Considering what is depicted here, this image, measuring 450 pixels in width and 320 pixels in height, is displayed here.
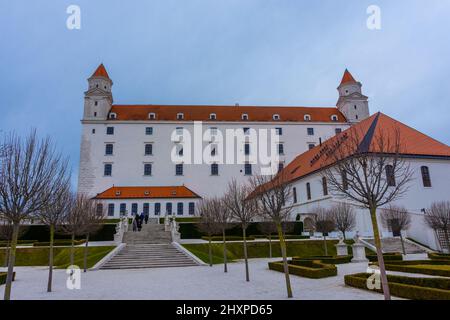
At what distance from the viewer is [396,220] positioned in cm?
2352

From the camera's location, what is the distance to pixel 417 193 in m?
28.5

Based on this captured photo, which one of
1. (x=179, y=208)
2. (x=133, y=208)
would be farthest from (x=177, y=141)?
(x=133, y=208)

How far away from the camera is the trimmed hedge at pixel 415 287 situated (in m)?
8.12

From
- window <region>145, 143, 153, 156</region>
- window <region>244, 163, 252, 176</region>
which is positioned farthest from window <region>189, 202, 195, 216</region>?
window <region>145, 143, 153, 156</region>

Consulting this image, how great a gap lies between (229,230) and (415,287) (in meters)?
22.9

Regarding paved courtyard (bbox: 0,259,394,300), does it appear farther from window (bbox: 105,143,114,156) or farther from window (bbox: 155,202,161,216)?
window (bbox: 105,143,114,156)

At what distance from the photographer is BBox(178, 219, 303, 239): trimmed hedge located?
98.3 feet

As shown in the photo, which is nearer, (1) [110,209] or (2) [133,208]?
(1) [110,209]

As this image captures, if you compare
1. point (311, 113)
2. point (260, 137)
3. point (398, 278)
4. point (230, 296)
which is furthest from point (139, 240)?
point (311, 113)

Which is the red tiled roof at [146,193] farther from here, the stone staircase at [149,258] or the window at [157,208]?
the stone staircase at [149,258]

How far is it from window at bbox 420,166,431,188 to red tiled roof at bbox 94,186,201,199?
2627 centimetres

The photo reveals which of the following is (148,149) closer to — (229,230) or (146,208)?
(146,208)
